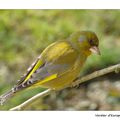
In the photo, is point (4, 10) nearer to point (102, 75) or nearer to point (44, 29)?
point (44, 29)

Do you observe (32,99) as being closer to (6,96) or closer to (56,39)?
(6,96)

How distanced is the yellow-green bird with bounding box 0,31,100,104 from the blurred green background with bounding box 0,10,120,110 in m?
0.08

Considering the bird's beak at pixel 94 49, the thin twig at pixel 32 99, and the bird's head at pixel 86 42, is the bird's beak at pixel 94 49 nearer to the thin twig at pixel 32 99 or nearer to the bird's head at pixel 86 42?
the bird's head at pixel 86 42

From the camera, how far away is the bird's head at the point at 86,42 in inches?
124

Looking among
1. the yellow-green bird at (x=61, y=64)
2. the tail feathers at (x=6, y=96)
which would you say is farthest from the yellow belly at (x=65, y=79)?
the tail feathers at (x=6, y=96)

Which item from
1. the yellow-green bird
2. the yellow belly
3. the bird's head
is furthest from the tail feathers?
the bird's head

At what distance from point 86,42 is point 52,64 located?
201mm

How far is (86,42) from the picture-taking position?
3166 millimetres

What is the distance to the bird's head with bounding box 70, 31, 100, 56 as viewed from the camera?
316cm

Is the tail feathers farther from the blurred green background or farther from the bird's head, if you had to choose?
the bird's head

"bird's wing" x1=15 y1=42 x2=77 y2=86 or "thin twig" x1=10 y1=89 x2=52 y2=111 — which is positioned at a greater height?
"bird's wing" x1=15 y1=42 x2=77 y2=86

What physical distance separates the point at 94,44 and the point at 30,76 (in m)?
0.36

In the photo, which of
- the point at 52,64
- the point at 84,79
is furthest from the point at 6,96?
the point at 84,79

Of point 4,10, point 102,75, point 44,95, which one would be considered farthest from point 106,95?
point 4,10
